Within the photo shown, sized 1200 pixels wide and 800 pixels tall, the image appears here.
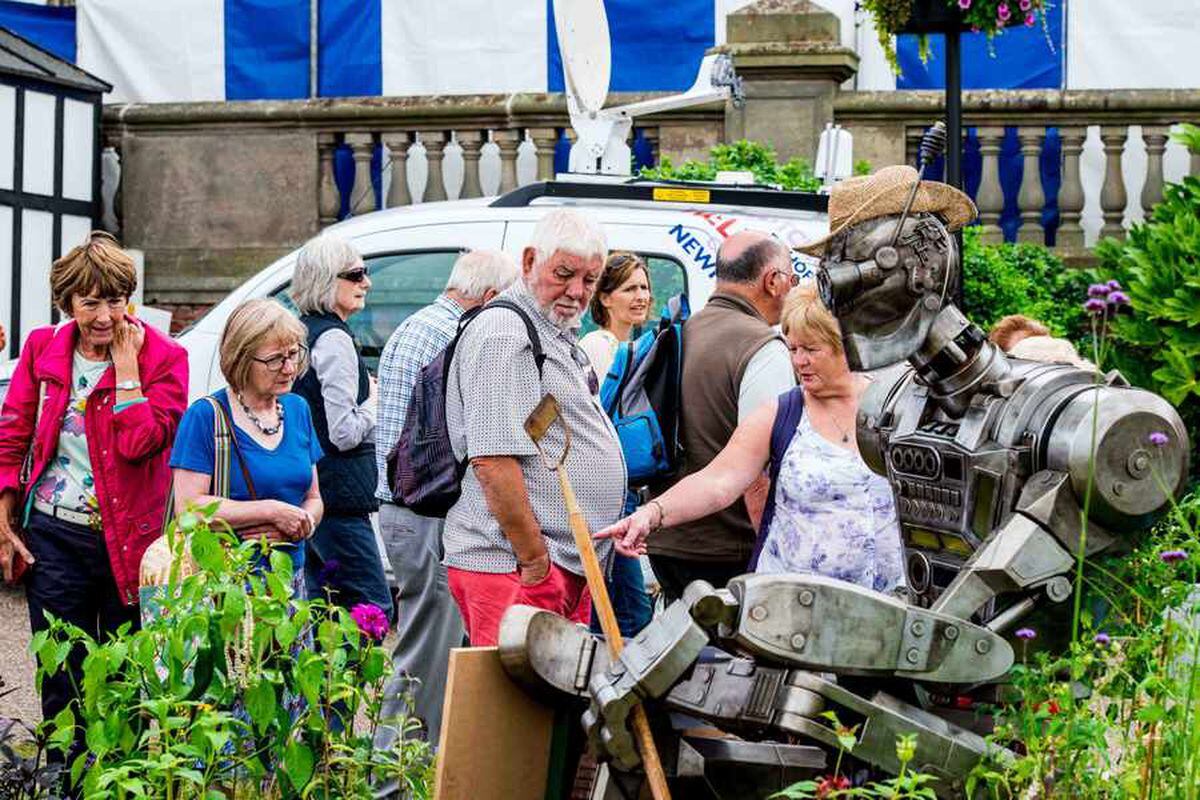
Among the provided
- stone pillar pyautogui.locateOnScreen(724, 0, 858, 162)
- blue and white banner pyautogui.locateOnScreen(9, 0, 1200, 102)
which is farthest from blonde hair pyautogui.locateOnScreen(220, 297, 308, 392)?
blue and white banner pyautogui.locateOnScreen(9, 0, 1200, 102)

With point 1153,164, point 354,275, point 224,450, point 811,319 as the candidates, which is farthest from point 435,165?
point 811,319

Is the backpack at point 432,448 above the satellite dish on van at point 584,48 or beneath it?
beneath

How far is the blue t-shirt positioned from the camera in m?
6.07

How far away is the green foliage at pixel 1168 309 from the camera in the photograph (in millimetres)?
11227

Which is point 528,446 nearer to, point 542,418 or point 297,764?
point 542,418

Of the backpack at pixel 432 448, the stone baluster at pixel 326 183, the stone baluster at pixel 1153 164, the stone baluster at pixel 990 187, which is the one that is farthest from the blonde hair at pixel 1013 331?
the stone baluster at pixel 326 183

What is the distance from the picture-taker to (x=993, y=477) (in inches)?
166

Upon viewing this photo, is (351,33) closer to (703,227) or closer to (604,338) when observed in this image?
(703,227)

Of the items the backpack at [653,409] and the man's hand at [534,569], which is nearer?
the man's hand at [534,569]

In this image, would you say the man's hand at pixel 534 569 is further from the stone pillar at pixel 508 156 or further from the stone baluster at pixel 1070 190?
the stone pillar at pixel 508 156

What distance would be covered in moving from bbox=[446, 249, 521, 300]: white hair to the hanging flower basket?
4.04m

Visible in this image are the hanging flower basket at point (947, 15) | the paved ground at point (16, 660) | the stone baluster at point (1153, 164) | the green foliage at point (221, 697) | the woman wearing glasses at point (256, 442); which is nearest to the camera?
the green foliage at point (221, 697)

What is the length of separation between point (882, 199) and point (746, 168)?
8.16 m

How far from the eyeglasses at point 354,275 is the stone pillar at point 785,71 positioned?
7415 millimetres
